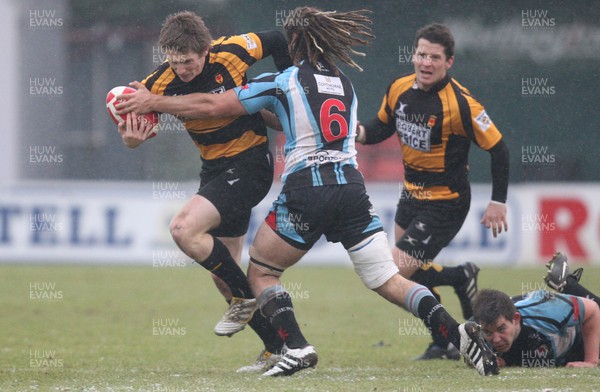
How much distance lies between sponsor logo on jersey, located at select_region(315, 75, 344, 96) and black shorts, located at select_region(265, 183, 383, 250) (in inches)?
21.9

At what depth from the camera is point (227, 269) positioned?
21.1 ft

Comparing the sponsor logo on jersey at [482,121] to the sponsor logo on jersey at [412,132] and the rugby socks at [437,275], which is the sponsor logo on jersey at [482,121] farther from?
the rugby socks at [437,275]

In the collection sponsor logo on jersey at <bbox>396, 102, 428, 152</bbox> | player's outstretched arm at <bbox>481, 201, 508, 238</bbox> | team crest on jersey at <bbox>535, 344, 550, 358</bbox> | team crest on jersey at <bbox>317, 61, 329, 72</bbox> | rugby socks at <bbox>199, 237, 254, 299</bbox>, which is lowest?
team crest on jersey at <bbox>535, 344, 550, 358</bbox>

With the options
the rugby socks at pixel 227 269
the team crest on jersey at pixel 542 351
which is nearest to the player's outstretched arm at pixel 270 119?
the rugby socks at pixel 227 269

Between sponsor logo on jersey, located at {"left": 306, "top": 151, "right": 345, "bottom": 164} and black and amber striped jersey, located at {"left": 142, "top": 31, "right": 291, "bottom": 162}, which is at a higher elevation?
black and amber striped jersey, located at {"left": 142, "top": 31, "right": 291, "bottom": 162}

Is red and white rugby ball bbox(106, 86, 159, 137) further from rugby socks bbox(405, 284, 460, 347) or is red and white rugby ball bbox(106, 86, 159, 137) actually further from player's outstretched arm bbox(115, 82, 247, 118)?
rugby socks bbox(405, 284, 460, 347)

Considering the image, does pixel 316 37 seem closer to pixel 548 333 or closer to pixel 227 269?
pixel 227 269

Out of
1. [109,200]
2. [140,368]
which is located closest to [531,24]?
[109,200]

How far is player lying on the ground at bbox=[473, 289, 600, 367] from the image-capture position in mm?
6348

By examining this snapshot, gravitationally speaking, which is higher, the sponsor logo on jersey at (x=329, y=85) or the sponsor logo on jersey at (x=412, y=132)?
the sponsor logo on jersey at (x=329, y=85)

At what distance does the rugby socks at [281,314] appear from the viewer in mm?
6086

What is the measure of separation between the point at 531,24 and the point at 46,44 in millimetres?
7157

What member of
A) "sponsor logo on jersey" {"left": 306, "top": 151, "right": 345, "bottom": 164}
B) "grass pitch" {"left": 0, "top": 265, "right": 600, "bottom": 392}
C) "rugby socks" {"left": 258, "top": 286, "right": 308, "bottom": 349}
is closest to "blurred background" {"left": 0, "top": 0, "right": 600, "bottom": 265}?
"grass pitch" {"left": 0, "top": 265, "right": 600, "bottom": 392}

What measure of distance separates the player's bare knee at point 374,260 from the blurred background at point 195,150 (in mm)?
6837
